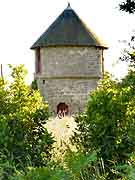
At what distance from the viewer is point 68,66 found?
39.8m

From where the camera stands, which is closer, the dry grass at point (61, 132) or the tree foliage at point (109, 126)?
the tree foliage at point (109, 126)

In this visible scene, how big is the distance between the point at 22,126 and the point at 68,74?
108 ft

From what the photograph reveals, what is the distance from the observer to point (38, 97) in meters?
7.43

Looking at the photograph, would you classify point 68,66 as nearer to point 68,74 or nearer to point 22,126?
point 68,74

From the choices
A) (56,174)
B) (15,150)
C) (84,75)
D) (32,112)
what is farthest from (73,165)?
(84,75)

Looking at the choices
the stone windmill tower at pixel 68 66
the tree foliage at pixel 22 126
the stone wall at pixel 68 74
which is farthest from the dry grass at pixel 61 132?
the stone wall at pixel 68 74

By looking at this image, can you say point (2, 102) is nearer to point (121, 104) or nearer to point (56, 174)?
point (121, 104)

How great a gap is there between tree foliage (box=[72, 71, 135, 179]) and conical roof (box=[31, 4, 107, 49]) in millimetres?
32916

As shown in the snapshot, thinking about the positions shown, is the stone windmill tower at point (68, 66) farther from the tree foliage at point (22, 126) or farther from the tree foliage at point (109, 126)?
the tree foliage at point (109, 126)

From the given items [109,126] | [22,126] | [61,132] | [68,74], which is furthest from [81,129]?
[68,74]

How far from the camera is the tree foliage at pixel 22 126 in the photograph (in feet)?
21.3

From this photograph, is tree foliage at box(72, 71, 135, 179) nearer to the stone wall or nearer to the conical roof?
the stone wall

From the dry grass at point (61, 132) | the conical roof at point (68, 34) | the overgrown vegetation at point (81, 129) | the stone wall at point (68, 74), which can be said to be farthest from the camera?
the conical roof at point (68, 34)

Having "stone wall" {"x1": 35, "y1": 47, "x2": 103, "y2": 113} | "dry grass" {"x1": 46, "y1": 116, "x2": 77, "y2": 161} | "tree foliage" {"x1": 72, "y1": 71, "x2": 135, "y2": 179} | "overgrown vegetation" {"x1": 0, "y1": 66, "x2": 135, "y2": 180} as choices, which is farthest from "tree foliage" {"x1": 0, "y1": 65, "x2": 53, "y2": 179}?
"stone wall" {"x1": 35, "y1": 47, "x2": 103, "y2": 113}
